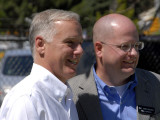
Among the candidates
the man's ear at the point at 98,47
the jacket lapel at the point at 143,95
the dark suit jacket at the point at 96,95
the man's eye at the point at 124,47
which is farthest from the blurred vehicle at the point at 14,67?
the man's eye at the point at 124,47

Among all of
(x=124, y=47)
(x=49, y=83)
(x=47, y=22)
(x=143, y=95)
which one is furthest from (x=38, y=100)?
(x=143, y=95)

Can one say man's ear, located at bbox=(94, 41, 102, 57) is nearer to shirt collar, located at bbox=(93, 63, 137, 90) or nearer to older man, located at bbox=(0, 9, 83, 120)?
shirt collar, located at bbox=(93, 63, 137, 90)

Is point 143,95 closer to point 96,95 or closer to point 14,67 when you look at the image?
point 96,95

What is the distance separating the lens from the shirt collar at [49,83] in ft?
5.36

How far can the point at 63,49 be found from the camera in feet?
5.58

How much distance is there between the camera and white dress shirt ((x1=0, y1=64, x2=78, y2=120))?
4.77 ft

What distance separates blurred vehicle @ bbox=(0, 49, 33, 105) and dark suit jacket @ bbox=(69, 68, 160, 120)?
3654 mm

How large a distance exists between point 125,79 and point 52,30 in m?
0.90

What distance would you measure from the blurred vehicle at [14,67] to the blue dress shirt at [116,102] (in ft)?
12.4

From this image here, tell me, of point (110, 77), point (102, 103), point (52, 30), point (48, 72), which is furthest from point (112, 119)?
point (52, 30)

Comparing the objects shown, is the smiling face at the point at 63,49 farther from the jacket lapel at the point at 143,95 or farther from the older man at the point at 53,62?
the jacket lapel at the point at 143,95

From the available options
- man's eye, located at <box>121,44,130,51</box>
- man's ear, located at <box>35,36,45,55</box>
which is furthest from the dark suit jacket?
man's ear, located at <box>35,36,45,55</box>

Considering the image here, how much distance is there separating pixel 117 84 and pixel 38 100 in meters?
0.96

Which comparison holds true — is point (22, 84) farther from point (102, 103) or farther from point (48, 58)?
point (102, 103)
